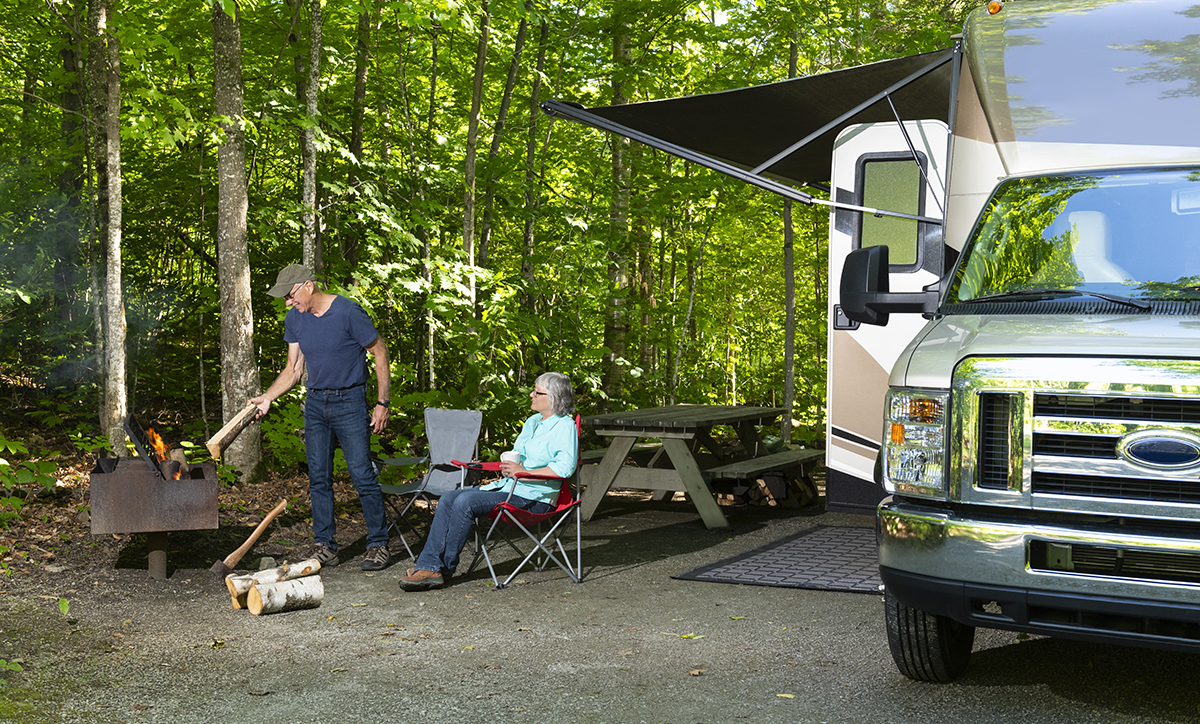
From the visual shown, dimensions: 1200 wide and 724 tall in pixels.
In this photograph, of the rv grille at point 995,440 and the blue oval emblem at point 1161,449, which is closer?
the blue oval emblem at point 1161,449

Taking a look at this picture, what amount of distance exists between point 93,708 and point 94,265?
25.4ft

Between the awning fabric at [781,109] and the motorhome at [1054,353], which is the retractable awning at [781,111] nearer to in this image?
the awning fabric at [781,109]

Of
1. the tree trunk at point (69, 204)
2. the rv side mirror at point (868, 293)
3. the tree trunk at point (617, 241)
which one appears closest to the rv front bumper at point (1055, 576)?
the rv side mirror at point (868, 293)

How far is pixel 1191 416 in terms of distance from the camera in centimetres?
318

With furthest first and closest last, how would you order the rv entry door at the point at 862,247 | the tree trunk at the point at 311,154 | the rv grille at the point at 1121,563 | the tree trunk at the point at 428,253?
the tree trunk at the point at 428,253
the tree trunk at the point at 311,154
the rv entry door at the point at 862,247
the rv grille at the point at 1121,563

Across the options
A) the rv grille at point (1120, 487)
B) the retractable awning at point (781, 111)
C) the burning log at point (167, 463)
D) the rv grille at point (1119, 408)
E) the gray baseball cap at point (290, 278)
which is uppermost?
the retractable awning at point (781, 111)

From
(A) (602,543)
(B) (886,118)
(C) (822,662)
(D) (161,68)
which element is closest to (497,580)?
(A) (602,543)

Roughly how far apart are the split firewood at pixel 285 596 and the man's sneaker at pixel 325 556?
97 cm

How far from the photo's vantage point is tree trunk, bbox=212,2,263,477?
8.37 metres

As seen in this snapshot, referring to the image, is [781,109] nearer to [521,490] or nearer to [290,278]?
[521,490]

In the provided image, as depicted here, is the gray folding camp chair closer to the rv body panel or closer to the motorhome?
the motorhome

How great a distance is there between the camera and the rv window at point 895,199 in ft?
23.0

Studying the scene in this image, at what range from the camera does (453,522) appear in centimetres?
591

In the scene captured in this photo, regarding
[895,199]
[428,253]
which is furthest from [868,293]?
[428,253]
